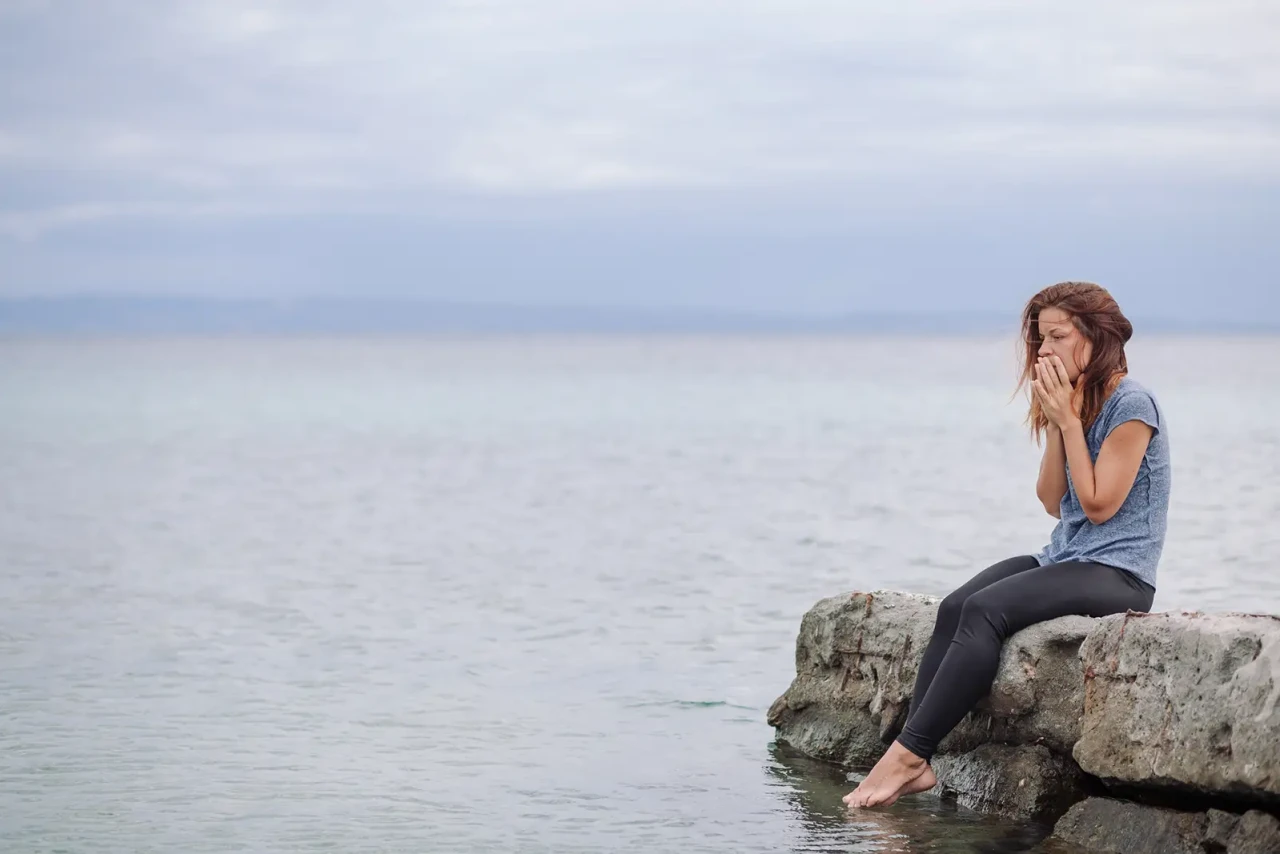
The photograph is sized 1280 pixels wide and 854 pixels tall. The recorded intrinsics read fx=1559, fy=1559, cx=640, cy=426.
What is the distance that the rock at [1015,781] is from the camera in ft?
21.5

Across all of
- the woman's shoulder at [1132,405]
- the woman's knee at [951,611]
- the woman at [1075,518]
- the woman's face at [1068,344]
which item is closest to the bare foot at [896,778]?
the woman at [1075,518]

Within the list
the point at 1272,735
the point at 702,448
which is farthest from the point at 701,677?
the point at 702,448

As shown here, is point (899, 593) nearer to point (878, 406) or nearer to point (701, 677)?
point (701, 677)

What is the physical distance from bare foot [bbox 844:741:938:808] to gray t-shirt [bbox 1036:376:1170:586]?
109cm

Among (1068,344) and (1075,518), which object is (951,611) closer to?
(1075,518)

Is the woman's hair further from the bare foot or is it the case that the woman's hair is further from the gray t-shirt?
the bare foot

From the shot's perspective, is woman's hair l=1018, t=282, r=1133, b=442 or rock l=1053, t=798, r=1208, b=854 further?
woman's hair l=1018, t=282, r=1133, b=442

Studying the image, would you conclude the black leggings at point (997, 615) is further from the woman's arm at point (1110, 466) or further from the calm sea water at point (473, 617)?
the calm sea water at point (473, 617)

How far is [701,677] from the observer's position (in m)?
10.2

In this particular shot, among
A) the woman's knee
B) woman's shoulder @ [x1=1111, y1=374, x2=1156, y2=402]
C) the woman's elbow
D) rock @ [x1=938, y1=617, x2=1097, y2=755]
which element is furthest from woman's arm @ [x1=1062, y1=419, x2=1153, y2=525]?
the woman's knee

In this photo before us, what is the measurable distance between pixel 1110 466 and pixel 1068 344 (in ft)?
1.86

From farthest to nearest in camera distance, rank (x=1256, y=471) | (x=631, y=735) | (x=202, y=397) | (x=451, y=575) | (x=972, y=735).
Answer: (x=202, y=397)
(x=1256, y=471)
(x=451, y=575)
(x=631, y=735)
(x=972, y=735)

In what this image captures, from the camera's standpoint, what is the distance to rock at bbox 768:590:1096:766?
6.36 m

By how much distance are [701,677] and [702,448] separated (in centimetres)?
2378
